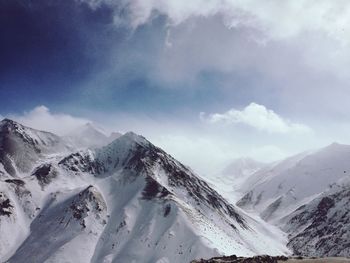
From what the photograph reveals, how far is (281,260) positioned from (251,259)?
631 centimetres

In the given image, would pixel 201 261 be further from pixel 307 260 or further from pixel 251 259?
pixel 307 260

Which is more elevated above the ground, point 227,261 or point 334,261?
point 227,261

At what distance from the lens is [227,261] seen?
96.3m

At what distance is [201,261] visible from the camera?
99500mm

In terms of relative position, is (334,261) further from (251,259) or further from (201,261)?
(201,261)

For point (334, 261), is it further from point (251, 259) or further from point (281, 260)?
point (251, 259)

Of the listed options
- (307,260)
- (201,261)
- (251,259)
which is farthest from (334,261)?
(201,261)

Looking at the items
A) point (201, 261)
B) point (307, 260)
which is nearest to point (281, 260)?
point (307, 260)

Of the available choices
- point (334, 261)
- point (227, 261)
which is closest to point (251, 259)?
point (227, 261)

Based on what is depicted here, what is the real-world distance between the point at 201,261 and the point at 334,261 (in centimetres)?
2537

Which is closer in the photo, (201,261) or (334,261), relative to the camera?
(334,261)

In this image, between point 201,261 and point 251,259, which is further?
point 201,261

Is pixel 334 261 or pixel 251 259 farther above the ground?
pixel 251 259

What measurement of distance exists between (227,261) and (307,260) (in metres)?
15.0
